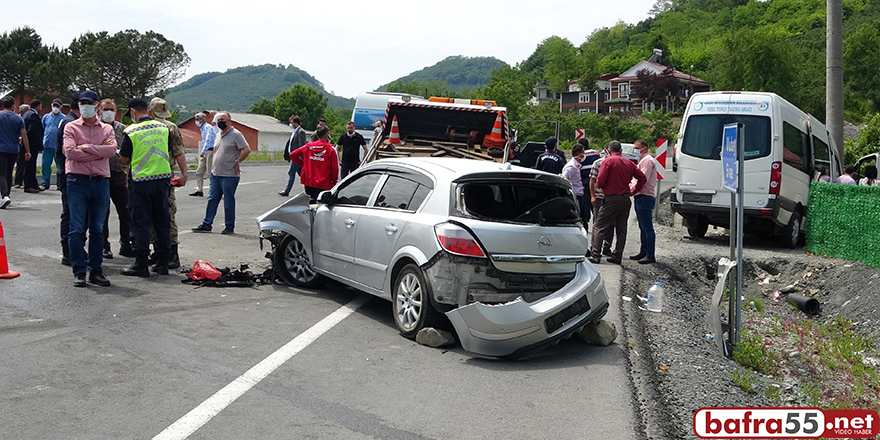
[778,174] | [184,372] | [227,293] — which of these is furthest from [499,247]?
[778,174]

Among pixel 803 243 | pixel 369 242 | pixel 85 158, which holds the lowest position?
pixel 803 243

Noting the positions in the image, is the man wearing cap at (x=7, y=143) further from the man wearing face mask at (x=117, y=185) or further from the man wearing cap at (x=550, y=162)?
the man wearing cap at (x=550, y=162)

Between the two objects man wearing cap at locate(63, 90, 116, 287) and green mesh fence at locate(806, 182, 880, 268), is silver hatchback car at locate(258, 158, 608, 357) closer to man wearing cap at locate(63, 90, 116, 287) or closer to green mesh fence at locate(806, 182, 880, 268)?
man wearing cap at locate(63, 90, 116, 287)

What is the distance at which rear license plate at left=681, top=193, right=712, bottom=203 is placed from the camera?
15.1 m

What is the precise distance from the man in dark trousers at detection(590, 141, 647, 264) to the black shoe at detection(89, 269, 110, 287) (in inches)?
280

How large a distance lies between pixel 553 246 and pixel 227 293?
370 centimetres

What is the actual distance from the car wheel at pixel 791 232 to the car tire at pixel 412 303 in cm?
1056

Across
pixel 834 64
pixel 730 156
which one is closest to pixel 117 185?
pixel 730 156

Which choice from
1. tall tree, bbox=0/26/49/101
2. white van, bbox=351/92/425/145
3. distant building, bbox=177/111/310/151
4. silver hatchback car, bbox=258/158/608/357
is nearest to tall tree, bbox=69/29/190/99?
tall tree, bbox=0/26/49/101

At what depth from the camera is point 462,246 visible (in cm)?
647

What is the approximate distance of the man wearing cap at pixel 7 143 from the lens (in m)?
13.9

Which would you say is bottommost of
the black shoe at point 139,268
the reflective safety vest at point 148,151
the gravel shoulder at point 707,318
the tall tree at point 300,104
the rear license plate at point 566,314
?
the gravel shoulder at point 707,318

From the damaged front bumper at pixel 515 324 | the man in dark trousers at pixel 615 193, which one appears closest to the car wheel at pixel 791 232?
the man in dark trousers at pixel 615 193

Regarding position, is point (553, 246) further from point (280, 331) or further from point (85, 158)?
point (85, 158)
